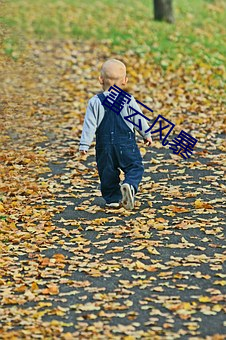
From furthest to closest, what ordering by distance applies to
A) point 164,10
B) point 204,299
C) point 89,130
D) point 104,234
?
point 164,10 < point 89,130 < point 104,234 < point 204,299

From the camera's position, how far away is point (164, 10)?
1806cm

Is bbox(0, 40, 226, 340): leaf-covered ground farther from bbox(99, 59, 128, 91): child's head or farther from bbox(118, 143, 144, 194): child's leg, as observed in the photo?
bbox(99, 59, 128, 91): child's head

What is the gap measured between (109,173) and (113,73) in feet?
3.21

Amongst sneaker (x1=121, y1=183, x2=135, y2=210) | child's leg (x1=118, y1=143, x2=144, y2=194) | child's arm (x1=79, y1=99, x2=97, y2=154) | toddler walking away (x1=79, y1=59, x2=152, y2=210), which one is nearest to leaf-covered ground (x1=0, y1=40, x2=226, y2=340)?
sneaker (x1=121, y1=183, x2=135, y2=210)

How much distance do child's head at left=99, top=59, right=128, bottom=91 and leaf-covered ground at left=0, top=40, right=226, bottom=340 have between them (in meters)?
1.24

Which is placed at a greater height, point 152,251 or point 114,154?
point 114,154

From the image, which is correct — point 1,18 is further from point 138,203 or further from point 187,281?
point 187,281

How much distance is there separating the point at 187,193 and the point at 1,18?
3.99 m

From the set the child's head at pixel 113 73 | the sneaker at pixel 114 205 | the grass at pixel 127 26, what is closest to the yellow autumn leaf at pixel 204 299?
the sneaker at pixel 114 205

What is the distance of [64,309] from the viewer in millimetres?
5312

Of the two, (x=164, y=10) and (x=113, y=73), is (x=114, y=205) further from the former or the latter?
(x=164, y=10)

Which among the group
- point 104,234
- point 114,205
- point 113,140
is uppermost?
point 113,140

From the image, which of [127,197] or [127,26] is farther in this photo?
[127,26]

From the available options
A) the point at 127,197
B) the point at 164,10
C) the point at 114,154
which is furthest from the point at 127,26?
the point at 127,197
